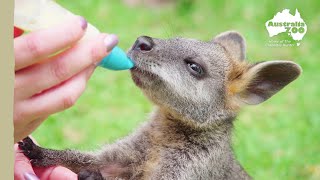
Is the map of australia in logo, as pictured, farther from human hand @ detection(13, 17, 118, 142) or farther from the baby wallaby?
human hand @ detection(13, 17, 118, 142)

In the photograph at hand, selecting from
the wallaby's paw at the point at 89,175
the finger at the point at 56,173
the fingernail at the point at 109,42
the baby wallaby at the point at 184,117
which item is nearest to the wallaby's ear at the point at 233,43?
the baby wallaby at the point at 184,117

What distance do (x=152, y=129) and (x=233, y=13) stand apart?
3587mm

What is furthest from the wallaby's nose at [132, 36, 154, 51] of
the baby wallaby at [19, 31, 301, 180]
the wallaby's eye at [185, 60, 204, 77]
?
the wallaby's eye at [185, 60, 204, 77]

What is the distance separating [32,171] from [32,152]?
0.48 metres

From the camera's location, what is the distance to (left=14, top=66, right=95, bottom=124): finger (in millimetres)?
2379

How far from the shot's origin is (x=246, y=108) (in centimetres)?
490

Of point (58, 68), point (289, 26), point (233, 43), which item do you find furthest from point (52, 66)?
point (289, 26)

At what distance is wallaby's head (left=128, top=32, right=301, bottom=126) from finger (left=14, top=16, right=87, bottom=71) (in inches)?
34.2

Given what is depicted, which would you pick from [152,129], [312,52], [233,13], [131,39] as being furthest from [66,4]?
[152,129]

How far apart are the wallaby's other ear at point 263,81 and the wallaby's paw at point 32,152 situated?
103 centimetres

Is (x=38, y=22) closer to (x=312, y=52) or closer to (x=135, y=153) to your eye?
(x=135, y=153)

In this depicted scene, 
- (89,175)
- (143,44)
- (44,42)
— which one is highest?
(44,42)

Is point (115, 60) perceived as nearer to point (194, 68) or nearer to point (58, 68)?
point (58, 68)

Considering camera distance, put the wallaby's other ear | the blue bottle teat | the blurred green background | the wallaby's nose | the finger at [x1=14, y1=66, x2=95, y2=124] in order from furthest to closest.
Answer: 1. the blurred green background
2. the wallaby's other ear
3. the wallaby's nose
4. the blue bottle teat
5. the finger at [x1=14, y1=66, x2=95, y2=124]
